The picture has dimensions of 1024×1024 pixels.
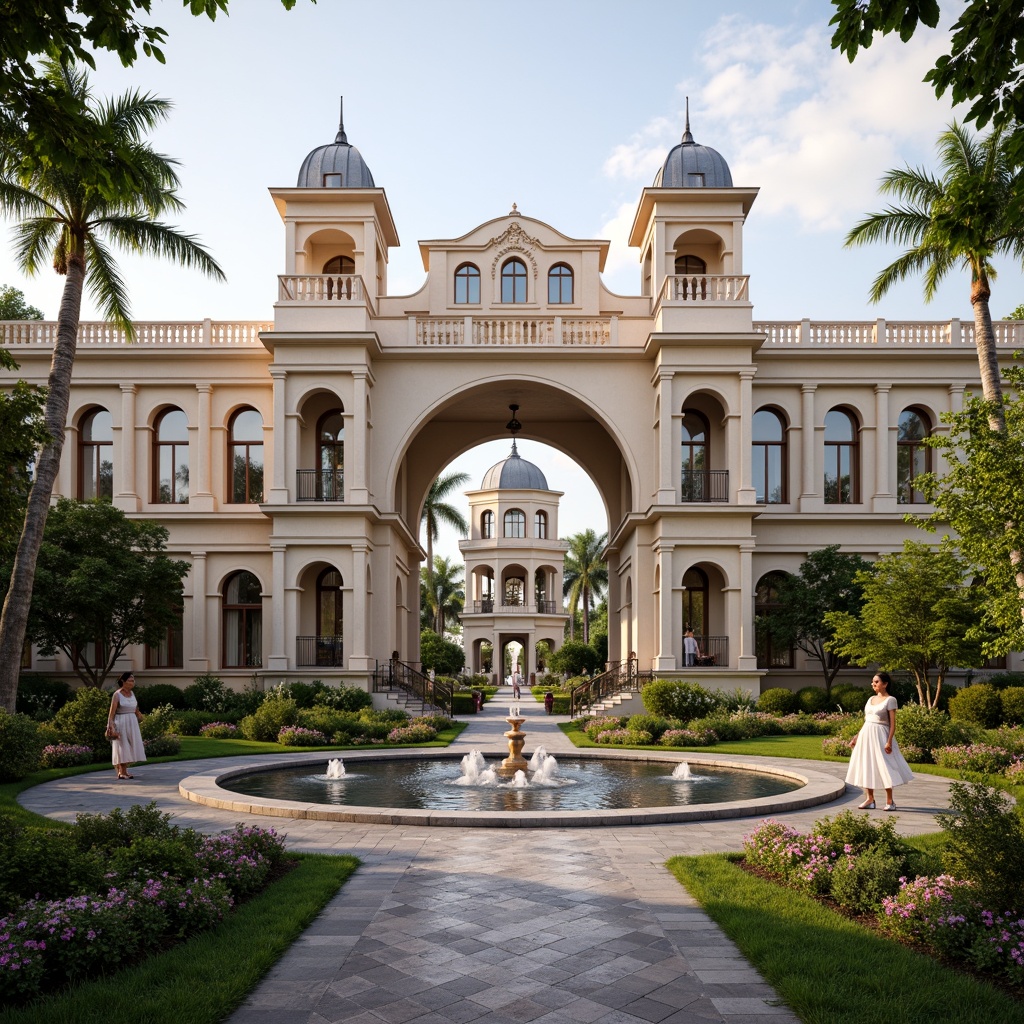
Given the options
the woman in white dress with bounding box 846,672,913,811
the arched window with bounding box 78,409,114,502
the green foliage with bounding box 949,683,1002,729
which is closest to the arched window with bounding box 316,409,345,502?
the arched window with bounding box 78,409,114,502

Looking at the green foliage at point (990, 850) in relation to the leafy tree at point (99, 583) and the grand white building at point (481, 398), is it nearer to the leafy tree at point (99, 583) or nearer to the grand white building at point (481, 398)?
the grand white building at point (481, 398)

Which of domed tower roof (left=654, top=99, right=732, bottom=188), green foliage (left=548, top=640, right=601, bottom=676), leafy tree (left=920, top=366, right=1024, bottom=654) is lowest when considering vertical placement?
green foliage (left=548, top=640, right=601, bottom=676)

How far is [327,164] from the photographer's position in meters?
30.9

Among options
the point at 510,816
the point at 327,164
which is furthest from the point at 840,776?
the point at 327,164

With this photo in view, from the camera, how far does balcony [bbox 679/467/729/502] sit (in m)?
29.2

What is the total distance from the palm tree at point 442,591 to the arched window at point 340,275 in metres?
41.2

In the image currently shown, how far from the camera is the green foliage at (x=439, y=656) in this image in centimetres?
5226

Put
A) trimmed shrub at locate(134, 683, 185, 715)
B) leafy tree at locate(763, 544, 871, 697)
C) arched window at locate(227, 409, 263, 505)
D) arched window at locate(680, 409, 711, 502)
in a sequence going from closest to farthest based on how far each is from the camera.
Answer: trimmed shrub at locate(134, 683, 185, 715)
leafy tree at locate(763, 544, 871, 697)
arched window at locate(227, 409, 263, 505)
arched window at locate(680, 409, 711, 502)

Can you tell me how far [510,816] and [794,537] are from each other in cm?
2111

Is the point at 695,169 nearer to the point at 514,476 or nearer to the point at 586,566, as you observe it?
the point at 514,476

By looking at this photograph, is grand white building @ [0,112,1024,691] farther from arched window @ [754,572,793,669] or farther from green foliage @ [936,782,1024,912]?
green foliage @ [936,782,1024,912]

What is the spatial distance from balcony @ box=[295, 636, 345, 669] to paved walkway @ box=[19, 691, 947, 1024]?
17.3 m

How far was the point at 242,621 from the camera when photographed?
3034 cm

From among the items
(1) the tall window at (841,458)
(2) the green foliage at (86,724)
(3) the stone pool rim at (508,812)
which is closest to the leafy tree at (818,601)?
(1) the tall window at (841,458)
